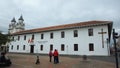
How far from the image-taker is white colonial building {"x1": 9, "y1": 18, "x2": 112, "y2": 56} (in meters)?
26.8

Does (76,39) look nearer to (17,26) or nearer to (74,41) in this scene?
(74,41)

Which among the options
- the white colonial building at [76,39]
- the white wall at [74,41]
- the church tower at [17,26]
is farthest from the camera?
the church tower at [17,26]

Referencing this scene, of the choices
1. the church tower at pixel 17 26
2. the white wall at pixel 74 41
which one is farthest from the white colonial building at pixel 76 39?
the church tower at pixel 17 26

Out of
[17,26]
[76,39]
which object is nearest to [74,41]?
[76,39]

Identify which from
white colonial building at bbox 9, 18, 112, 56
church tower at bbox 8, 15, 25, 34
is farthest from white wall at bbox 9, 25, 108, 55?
church tower at bbox 8, 15, 25, 34

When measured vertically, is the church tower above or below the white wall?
above

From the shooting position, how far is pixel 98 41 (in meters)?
27.1

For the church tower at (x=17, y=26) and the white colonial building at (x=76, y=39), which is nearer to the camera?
the white colonial building at (x=76, y=39)

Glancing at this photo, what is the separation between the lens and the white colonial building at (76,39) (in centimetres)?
2677

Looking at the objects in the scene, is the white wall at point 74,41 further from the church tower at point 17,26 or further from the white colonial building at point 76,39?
the church tower at point 17,26

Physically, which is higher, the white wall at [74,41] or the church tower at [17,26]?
the church tower at [17,26]

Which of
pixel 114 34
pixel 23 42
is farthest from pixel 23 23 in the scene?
pixel 114 34

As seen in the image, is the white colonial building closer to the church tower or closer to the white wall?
the white wall

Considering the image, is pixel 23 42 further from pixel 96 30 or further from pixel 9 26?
pixel 9 26
